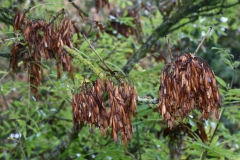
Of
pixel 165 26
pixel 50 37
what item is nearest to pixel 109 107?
pixel 50 37

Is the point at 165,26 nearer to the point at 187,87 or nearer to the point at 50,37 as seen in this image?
the point at 50,37

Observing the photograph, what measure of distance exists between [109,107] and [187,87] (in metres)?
0.25

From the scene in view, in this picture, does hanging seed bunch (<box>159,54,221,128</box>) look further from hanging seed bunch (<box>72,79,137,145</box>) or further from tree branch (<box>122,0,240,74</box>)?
tree branch (<box>122,0,240,74</box>)

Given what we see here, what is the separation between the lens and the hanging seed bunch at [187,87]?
1.14 m

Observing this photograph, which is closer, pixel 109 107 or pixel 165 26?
pixel 109 107

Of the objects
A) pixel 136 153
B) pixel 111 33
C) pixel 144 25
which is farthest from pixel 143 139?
pixel 144 25

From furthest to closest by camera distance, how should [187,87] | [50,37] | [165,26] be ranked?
[165,26]
[50,37]
[187,87]

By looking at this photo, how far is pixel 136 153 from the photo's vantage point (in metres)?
2.34

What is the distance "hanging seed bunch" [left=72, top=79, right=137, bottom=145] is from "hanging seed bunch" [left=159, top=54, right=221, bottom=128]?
111 millimetres

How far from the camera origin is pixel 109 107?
1202mm

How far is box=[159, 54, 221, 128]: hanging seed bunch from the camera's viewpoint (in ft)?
3.73

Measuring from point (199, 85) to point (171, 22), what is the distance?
1355 millimetres

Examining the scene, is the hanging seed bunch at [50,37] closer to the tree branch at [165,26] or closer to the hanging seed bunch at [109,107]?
the hanging seed bunch at [109,107]

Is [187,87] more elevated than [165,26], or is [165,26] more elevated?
[165,26]
